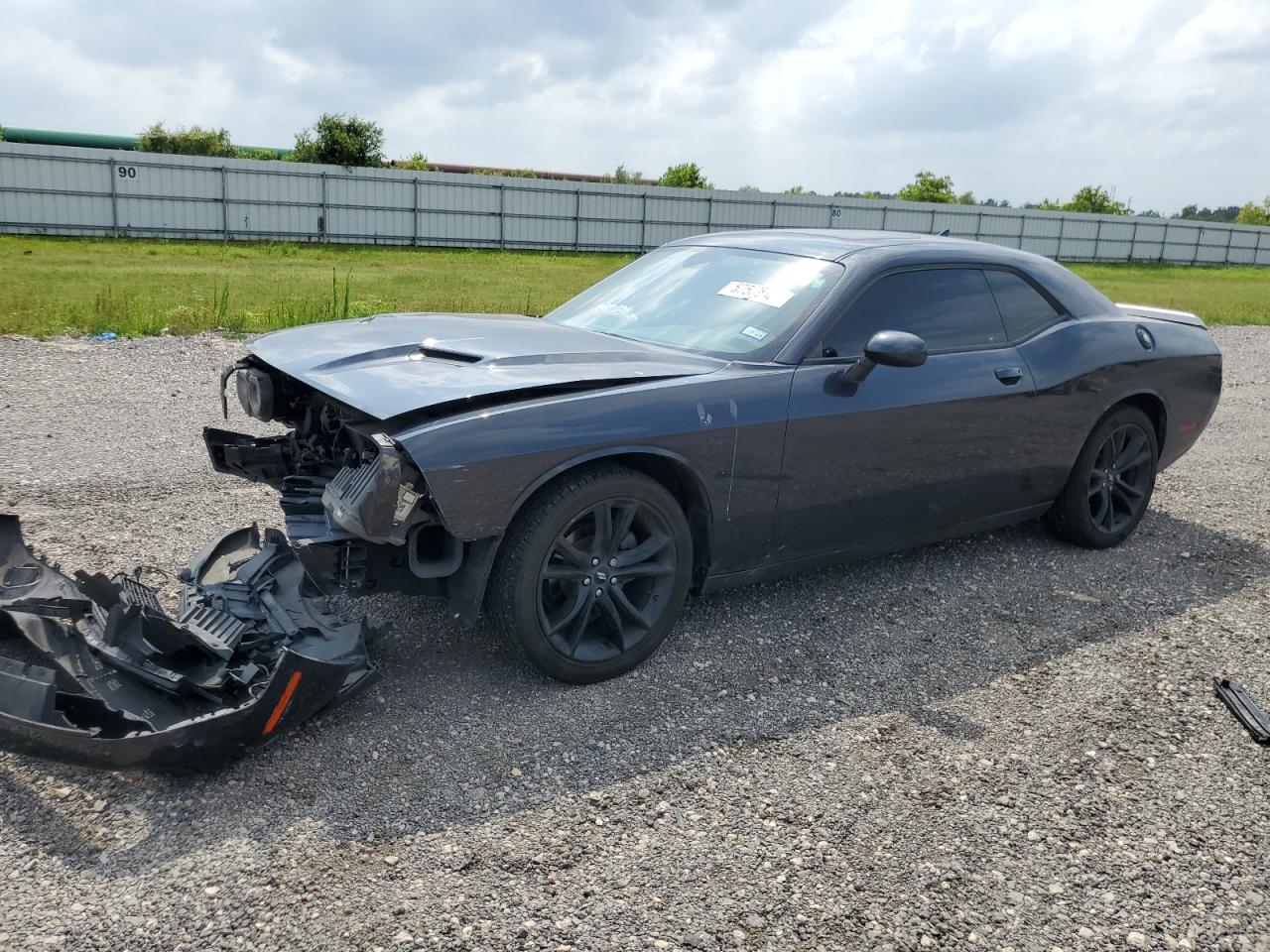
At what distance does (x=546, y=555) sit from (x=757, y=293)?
159 centimetres

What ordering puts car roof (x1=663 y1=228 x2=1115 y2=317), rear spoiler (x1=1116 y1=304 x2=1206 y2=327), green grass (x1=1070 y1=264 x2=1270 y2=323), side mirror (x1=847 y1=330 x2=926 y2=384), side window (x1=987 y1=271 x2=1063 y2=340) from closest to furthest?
side mirror (x1=847 y1=330 x2=926 y2=384) < car roof (x1=663 y1=228 x2=1115 y2=317) < side window (x1=987 y1=271 x2=1063 y2=340) < rear spoiler (x1=1116 y1=304 x2=1206 y2=327) < green grass (x1=1070 y1=264 x2=1270 y2=323)

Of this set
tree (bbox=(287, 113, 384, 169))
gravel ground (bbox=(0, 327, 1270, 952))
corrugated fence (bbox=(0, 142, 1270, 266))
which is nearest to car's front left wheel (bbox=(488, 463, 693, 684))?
gravel ground (bbox=(0, 327, 1270, 952))

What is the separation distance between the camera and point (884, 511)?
4289 millimetres

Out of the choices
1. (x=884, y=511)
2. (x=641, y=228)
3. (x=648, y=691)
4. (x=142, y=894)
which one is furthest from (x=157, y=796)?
(x=641, y=228)

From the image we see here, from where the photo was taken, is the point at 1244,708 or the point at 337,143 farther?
the point at 337,143

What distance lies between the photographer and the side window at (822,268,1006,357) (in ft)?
13.6

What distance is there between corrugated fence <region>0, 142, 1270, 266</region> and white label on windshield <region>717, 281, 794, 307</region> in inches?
918

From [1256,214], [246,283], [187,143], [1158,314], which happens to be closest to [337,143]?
[187,143]

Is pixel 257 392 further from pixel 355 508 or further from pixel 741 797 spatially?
pixel 741 797

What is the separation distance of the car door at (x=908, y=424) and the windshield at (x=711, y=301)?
194 mm

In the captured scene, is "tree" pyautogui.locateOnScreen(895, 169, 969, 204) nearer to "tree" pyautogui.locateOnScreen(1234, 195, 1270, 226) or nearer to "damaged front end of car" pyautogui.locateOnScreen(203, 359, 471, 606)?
"tree" pyautogui.locateOnScreen(1234, 195, 1270, 226)

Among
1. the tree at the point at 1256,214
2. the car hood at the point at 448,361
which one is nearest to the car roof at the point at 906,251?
the car hood at the point at 448,361

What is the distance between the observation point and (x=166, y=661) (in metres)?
3.16

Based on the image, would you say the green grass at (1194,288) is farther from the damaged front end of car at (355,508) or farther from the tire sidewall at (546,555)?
the damaged front end of car at (355,508)
